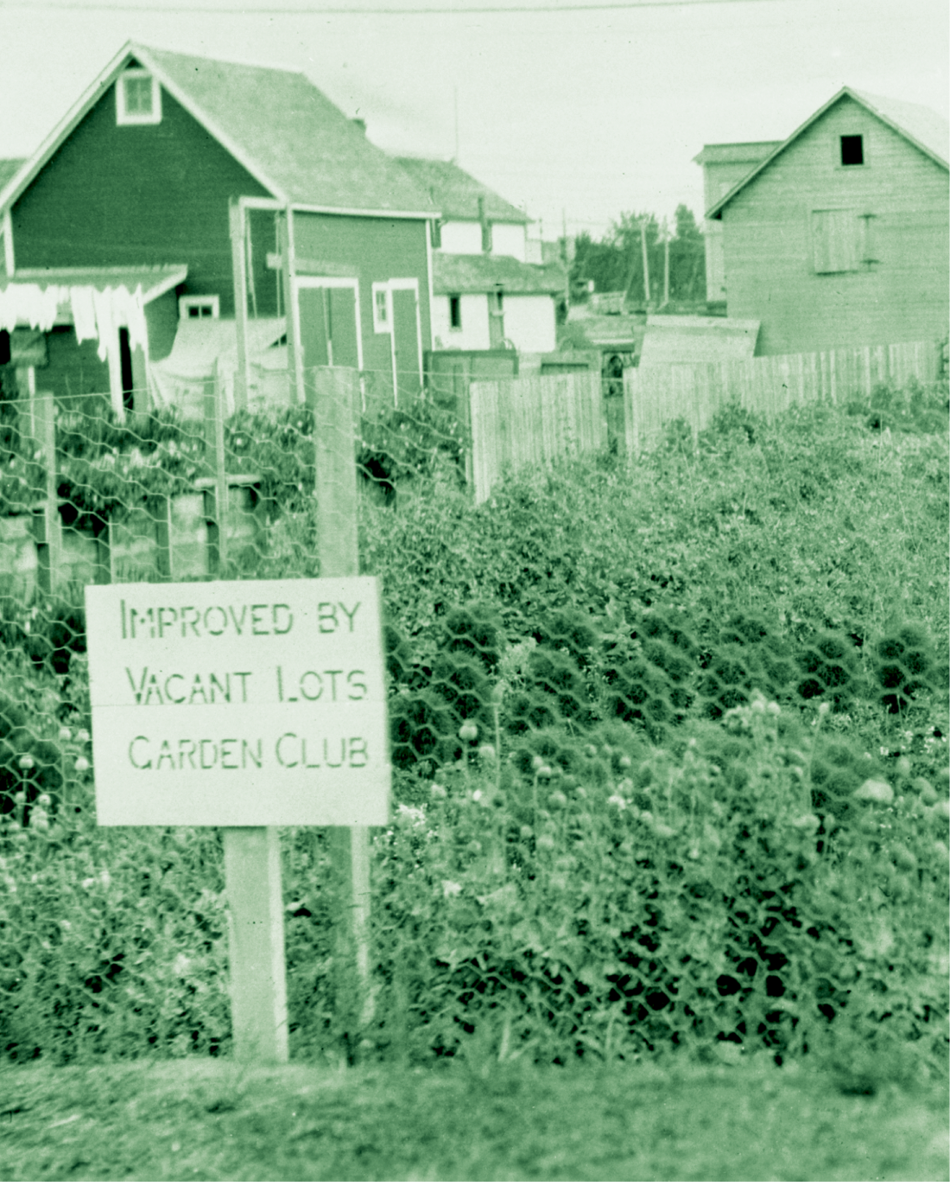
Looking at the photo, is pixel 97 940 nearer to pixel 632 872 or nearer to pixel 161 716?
pixel 161 716

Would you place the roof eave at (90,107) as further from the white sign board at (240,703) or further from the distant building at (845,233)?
the white sign board at (240,703)

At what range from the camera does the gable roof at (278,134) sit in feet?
102

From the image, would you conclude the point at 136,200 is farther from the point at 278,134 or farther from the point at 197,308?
the point at 278,134

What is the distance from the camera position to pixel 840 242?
137 ft

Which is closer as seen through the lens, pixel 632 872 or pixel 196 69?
pixel 632 872

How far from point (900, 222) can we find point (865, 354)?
12494 millimetres

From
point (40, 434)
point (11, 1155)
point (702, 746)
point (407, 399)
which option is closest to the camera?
point (11, 1155)

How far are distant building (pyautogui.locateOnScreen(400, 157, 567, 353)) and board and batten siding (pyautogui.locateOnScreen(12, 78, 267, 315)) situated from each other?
13356 mm

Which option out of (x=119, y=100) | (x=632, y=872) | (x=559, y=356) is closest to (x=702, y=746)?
(x=632, y=872)

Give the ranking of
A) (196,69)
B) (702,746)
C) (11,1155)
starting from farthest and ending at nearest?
1. (196,69)
2. (702,746)
3. (11,1155)

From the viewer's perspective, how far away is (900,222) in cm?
4128

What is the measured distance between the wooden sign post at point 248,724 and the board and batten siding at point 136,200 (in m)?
27.7

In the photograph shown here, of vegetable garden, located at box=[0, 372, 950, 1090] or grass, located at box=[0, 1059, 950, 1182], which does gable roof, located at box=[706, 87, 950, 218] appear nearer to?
vegetable garden, located at box=[0, 372, 950, 1090]

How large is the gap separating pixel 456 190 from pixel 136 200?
30180 mm
